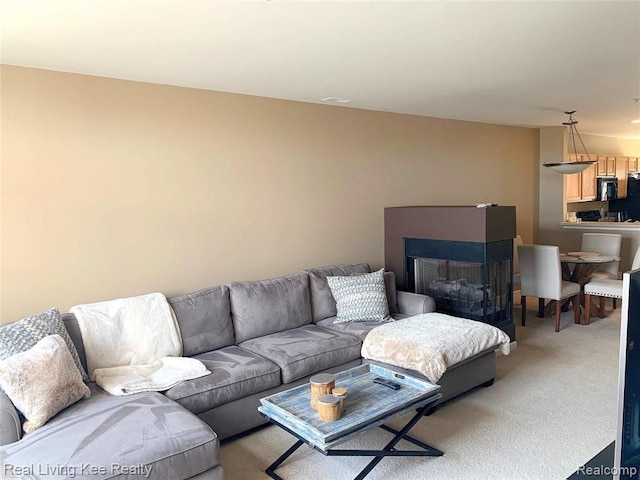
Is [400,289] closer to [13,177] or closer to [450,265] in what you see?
[450,265]

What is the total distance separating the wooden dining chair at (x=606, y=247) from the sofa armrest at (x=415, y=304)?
2736 mm

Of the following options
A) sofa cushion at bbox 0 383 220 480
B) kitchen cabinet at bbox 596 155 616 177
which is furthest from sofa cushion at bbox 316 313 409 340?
kitchen cabinet at bbox 596 155 616 177

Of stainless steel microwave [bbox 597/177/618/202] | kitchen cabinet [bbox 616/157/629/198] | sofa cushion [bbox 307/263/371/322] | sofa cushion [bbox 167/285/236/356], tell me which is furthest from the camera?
kitchen cabinet [bbox 616/157/629/198]

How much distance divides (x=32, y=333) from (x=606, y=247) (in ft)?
20.1

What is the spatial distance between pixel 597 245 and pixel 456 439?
4.24m

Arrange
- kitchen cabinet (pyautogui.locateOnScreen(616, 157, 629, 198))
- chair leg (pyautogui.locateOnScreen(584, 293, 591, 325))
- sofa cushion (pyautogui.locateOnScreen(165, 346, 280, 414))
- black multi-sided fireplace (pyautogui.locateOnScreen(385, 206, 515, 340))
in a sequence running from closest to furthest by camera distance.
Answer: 1. sofa cushion (pyautogui.locateOnScreen(165, 346, 280, 414))
2. black multi-sided fireplace (pyautogui.locateOnScreen(385, 206, 515, 340))
3. chair leg (pyautogui.locateOnScreen(584, 293, 591, 325))
4. kitchen cabinet (pyautogui.locateOnScreen(616, 157, 629, 198))

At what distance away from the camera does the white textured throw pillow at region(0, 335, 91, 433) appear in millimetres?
2283

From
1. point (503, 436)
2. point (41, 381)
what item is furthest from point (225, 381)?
point (503, 436)

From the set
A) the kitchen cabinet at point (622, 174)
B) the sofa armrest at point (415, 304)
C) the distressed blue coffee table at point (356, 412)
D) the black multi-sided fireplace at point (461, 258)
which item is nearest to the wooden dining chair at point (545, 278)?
the black multi-sided fireplace at point (461, 258)

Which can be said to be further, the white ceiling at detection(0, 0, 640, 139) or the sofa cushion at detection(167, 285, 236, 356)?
the sofa cushion at detection(167, 285, 236, 356)

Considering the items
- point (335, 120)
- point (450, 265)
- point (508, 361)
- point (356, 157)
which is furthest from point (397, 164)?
point (508, 361)

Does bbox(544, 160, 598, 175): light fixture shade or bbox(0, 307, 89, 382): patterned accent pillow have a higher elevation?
bbox(544, 160, 598, 175): light fixture shade

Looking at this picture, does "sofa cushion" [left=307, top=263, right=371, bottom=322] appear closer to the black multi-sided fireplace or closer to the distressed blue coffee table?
the black multi-sided fireplace

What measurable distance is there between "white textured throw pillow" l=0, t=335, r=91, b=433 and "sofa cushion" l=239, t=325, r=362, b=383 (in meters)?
1.19
